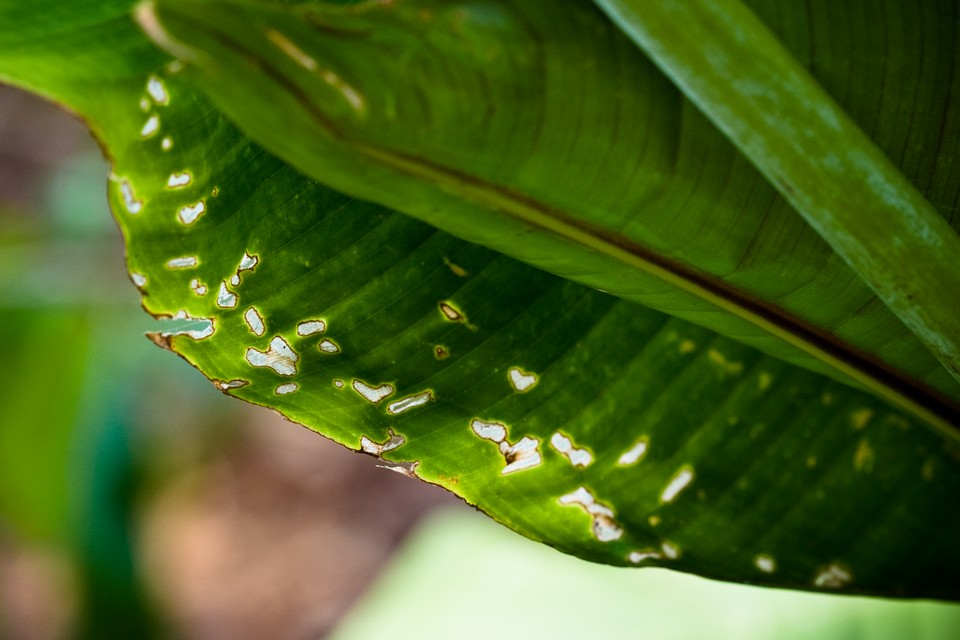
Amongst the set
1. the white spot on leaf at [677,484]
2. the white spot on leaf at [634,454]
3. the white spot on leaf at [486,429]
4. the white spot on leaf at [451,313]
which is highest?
the white spot on leaf at [677,484]

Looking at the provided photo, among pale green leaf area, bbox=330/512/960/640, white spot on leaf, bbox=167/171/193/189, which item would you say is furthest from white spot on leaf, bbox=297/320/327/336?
pale green leaf area, bbox=330/512/960/640

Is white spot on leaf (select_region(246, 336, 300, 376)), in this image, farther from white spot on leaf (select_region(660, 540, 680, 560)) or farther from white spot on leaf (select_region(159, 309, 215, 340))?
white spot on leaf (select_region(660, 540, 680, 560))

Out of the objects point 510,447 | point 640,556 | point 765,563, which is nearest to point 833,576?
point 765,563

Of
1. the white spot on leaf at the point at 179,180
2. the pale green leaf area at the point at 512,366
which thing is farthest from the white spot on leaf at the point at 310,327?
the white spot on leaf at the point at 179,180

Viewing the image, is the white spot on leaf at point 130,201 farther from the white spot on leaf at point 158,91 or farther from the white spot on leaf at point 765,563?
the white spot on leaf at point 765,563

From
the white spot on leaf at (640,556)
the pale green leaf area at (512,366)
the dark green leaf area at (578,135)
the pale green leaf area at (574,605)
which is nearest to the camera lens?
the dark green leaf area at (578,135)

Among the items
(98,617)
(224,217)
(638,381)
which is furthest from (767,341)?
(98,617)

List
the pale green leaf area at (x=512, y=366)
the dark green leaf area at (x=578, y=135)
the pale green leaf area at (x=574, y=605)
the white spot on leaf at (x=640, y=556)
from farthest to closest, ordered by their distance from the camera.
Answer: the pale green leaf area at (x=574, y=605) → the white spot on leaf at (x=640, y=556) → the pale green leaf area at (x=512, y=366) → the dark green leaf area at (x=578, y=135)

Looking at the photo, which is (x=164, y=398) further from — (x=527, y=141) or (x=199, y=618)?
(x=527, y=141)

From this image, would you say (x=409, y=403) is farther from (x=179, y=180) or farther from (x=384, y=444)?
(x=179, y=180)
